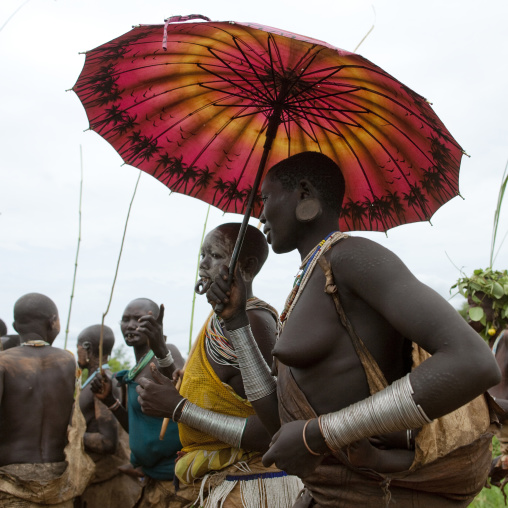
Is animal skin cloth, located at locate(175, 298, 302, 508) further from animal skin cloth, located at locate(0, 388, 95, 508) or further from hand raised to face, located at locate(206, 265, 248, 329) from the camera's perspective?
animal skin cloth, located at locate(0, 388, 95, 508)

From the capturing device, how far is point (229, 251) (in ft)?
12.4

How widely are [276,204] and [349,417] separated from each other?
1067mm

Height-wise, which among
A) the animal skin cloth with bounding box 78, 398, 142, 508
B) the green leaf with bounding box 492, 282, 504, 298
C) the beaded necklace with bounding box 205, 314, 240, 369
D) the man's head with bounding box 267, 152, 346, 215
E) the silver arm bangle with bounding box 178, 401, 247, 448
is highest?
the green leaf with bounding box 492, 282, 504, 298

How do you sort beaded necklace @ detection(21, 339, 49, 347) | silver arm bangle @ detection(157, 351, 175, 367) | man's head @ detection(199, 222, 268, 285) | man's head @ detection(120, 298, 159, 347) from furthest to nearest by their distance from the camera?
man's head @ detection(120, 298, 159, 347) → beaded necklace @ detection(21, 339, 49, 347) → silver arm bangle @ detection(157, 351, 175, 367) → man's head @ detection(199, 222, 268, 285)

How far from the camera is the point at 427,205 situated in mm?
3250

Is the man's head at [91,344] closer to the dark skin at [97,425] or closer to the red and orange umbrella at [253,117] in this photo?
the dark skin at [97,425]

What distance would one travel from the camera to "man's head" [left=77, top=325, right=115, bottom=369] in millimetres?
8016

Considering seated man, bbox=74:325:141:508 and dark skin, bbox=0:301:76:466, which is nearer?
dark skin, bbox=0:301:76:466

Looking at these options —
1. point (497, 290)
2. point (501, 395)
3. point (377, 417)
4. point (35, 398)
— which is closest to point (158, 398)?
point (377, 417)

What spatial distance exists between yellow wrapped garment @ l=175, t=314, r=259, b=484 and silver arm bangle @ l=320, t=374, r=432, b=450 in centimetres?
152

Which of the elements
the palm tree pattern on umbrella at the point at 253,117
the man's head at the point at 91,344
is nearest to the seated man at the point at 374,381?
the palm tree pattern on umbrella at the point at 253,117

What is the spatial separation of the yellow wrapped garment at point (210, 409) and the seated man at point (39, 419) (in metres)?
2.43

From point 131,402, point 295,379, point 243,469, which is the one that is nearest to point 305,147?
point 295,379

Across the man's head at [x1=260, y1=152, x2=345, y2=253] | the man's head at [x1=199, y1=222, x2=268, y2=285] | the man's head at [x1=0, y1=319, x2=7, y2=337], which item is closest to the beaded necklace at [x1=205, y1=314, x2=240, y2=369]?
the man's head at [x1=199, y1=222, x2=268, y2=285]
